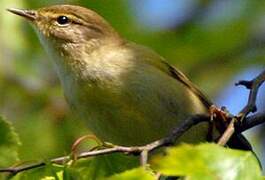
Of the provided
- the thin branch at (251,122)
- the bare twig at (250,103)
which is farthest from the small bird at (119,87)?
the thin branch at (251,122)

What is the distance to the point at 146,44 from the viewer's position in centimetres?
624

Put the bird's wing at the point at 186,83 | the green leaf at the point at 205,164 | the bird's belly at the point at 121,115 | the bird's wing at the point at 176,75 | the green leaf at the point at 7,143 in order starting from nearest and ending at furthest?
the green leaf at the point at 205,164 < the green leaf at the point at 7,143 < the bird's belly at the point at 121,115 < the bird's wing at the point at 176,75 < the bird's wing at the point at 186,83

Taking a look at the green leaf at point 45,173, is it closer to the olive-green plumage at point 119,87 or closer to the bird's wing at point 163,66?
the olive-green plumage at point 119,87

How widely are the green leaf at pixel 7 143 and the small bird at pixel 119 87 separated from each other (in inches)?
30.9

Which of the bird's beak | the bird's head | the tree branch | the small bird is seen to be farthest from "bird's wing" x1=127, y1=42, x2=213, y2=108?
the tree branch

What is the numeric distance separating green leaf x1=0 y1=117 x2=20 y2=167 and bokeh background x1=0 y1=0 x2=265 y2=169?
7.02 feet

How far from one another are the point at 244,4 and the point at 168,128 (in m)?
2.55

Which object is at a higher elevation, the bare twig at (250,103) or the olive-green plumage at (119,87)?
the olive-green plumage at (119,87)

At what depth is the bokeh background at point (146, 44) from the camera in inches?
229

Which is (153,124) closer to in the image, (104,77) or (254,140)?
(104,77)

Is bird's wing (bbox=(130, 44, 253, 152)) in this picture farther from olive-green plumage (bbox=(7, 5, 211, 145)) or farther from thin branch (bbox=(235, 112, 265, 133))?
thin branch (bbox=(235, 112, 265, 133))

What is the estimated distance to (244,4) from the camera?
648cm

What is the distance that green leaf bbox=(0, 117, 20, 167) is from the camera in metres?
3.28

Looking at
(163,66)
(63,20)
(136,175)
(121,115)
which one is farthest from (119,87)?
(136,175)
